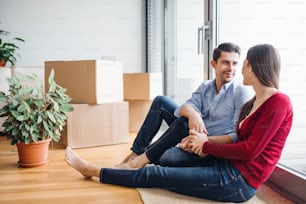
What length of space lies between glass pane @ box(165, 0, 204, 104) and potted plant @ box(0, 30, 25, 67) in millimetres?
1647

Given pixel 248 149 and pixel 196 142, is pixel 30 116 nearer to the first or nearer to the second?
pixel 196 142

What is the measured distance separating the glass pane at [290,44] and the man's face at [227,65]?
0.81 feet

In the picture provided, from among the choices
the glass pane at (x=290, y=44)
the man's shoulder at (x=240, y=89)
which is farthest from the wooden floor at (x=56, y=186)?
the glass pane at (x=290, y=44)

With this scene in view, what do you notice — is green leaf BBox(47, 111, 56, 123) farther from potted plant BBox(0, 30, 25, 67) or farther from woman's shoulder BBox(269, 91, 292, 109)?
potted plant BBox(0, 30, 25, 67)

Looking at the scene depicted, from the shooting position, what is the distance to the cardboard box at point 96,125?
258 cm

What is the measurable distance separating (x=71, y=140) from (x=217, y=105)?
137cm

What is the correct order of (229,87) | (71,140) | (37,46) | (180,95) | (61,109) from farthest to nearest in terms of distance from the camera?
(37,46) < (180,95) < (71,140) < (61,109) < (229,87)

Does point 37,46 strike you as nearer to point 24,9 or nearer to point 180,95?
point 24,9

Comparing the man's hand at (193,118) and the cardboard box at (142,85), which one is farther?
the cardboard box at (142,85)

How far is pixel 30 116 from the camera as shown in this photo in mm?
2027

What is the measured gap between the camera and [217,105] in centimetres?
172

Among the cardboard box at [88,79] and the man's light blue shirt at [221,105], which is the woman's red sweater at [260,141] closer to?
the man's light blue shirt at [221,105]

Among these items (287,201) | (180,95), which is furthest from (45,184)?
(180,95)

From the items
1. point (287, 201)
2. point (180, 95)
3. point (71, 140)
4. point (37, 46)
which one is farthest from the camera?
point (37, 46)
